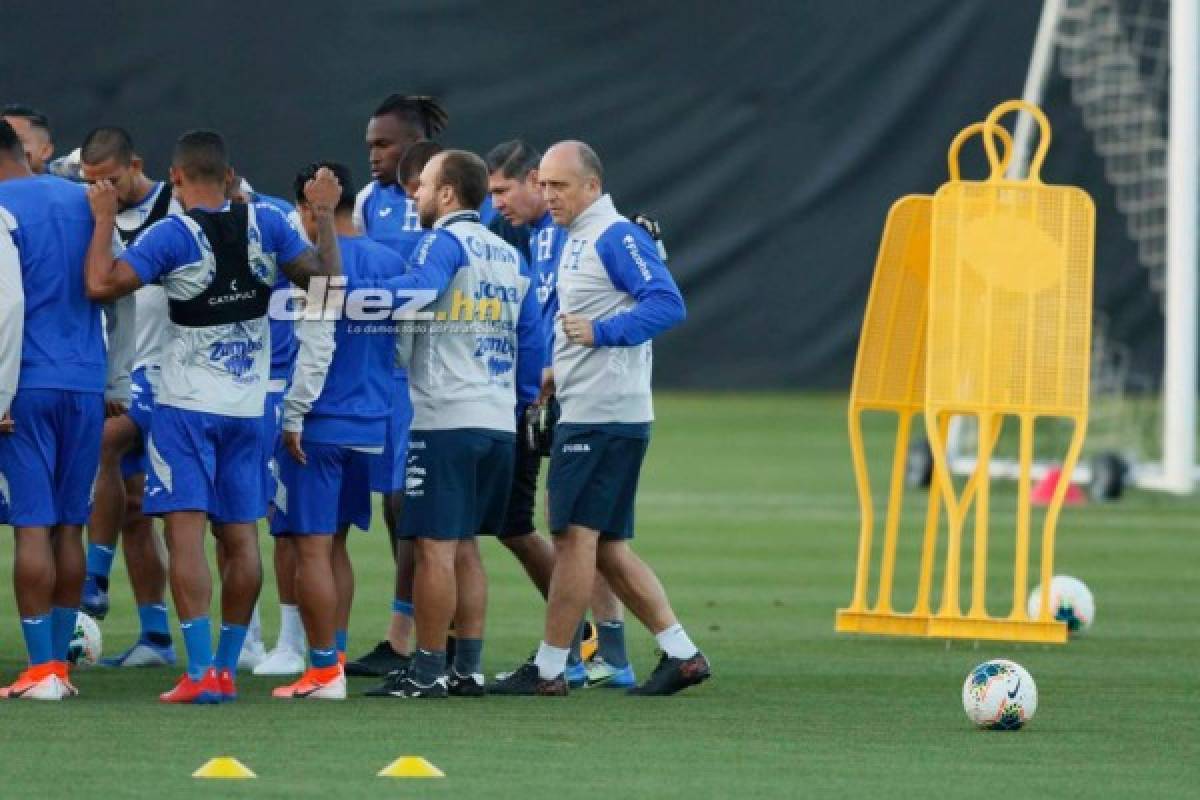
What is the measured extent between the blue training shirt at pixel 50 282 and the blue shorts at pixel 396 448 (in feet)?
4.68

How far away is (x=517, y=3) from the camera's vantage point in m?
25.3

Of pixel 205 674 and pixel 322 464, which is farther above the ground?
pixel 322 464

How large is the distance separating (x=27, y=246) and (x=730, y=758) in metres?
3.17

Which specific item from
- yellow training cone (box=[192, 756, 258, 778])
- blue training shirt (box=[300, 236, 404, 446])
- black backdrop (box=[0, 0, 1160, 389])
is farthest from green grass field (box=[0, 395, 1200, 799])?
black backdrop (box=[0, 0, 1160, 389])

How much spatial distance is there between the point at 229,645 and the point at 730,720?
5.91 ft

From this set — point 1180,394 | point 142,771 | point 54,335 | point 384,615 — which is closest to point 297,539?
point 54,335

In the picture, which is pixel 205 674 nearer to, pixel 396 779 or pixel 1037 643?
pixel 396 779

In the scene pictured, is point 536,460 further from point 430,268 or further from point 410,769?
point 410,769

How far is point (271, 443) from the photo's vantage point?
9133 millimetres

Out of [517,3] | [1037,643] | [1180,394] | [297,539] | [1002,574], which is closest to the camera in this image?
[297,539]

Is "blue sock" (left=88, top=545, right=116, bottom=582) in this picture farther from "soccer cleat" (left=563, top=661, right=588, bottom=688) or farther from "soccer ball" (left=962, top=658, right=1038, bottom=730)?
"soccer ball" (left=962, top=658, right=1038, bottom=730)

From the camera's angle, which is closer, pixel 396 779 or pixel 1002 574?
pixel 396 779

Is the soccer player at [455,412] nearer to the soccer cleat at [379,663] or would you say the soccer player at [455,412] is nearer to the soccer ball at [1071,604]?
the soccer cleat at [379,663]

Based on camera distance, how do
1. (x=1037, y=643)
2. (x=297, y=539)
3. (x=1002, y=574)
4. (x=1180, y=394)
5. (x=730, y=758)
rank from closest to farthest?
(x=730, y=758)
(x=297, y=539)
(x=1037, y=643)
(x=1002, y=574)
(x=1180, y=394)
